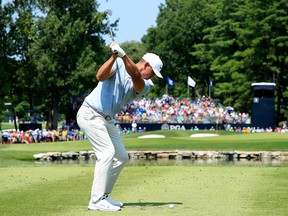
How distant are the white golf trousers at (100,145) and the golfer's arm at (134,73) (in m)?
0.80

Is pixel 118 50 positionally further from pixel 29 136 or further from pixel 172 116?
pixel 172 116

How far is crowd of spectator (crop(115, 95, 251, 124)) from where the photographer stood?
6284 centimetres

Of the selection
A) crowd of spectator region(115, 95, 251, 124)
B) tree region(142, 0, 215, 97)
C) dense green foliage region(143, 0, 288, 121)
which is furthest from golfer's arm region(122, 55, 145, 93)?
tree region(142, 0, 215, 97)

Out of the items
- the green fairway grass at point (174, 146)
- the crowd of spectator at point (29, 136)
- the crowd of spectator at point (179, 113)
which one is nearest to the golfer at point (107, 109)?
the green fairway grass at point (174, 146)

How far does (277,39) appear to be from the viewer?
232 feet

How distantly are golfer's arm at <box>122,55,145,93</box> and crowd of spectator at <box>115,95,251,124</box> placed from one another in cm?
5183

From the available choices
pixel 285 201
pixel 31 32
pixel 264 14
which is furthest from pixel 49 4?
pixel 285 201

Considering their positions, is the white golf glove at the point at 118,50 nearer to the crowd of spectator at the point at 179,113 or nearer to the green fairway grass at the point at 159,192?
the green fairway grass at the point at 159,192

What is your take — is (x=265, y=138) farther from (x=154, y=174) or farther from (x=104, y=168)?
(x=104, y=168)

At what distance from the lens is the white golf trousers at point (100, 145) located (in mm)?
10664

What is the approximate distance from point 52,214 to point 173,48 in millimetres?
87640

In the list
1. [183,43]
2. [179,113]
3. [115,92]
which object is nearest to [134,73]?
[115,92]

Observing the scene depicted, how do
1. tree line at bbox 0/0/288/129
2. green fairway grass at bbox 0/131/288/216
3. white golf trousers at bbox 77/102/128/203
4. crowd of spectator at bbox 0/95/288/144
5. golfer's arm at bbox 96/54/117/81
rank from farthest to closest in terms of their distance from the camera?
tree line at bbox 0/0/288/129
crowd of spectator at bbox 0/95/288/144
white golf trousers at bbox 77/102/128/203
green fairway grass at bbox 0/131/288/216
golfer's arm at bbox 96/54/117/81

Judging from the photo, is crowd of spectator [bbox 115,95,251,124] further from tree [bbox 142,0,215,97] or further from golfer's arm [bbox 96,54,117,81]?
golfer's arm [bbox 96,54,117,81]
